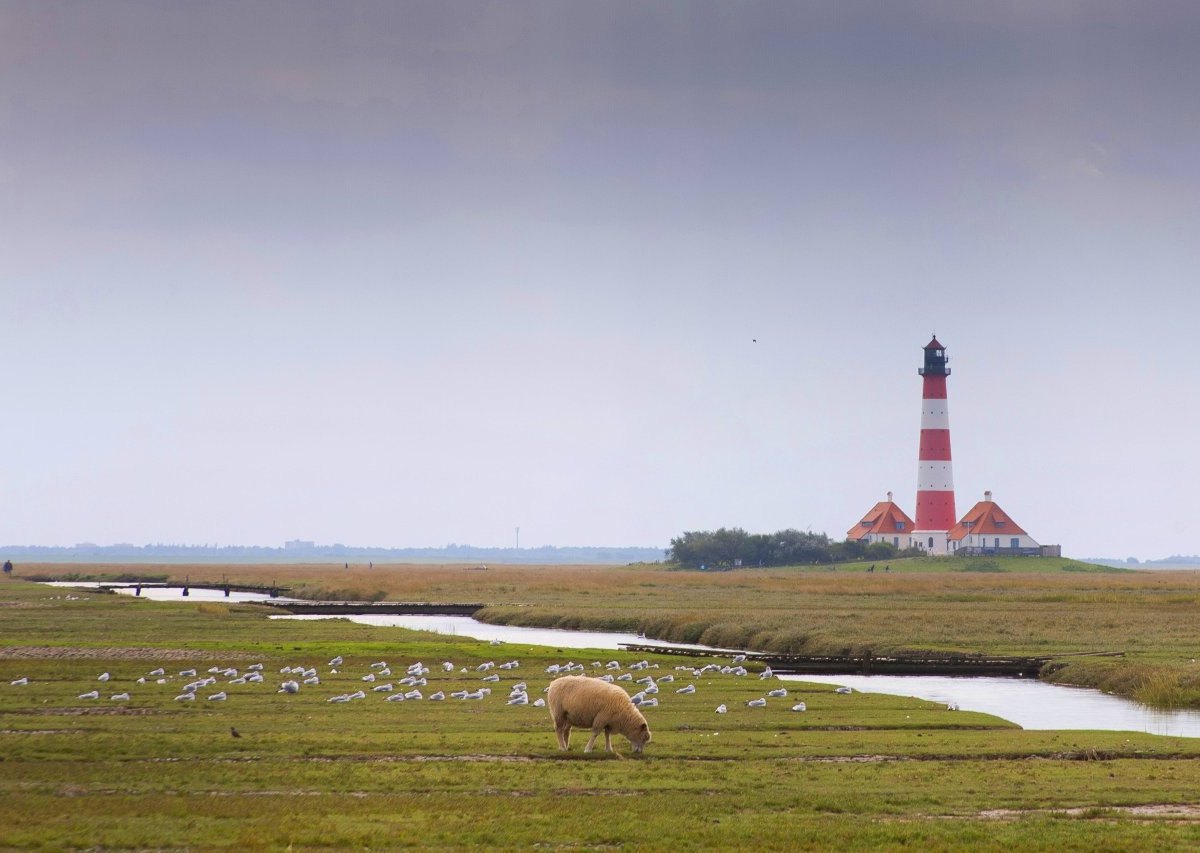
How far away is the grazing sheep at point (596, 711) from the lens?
2623cm

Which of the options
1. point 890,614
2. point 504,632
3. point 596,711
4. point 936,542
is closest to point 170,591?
point 504,632

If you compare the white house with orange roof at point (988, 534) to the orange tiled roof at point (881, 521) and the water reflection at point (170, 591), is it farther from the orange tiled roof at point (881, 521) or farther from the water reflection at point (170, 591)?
the water reflection at point (170, 591)

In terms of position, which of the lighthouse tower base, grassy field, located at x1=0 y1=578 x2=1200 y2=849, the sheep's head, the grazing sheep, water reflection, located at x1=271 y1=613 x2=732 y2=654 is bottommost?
water reflection, located at x1=271 y1=613 x2=732 y2=654

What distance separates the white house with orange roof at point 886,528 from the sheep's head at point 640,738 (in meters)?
137

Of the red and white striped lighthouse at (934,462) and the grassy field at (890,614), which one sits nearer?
the grassy field at (890,614)

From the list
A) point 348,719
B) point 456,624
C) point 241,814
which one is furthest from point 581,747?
point 456,624

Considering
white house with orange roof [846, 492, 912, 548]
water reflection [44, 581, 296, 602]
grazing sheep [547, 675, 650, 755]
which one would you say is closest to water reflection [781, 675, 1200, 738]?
grazing sheep [547, 675, 650, 755]

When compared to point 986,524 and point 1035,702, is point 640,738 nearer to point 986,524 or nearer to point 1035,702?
point 1035,702

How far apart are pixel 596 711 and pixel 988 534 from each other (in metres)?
135

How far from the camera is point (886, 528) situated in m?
165

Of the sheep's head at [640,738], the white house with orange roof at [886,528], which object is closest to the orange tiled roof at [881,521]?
the white house with orange roof at [886,528]

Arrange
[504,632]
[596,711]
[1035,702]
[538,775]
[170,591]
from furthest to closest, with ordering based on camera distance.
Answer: [170,591], [504,632], [1035,702], [596,711], [538,775]

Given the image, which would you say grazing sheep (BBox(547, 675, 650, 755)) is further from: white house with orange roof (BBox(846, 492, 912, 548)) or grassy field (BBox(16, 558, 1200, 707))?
white house with orange roof (BBox(846, 492, 912, 548))

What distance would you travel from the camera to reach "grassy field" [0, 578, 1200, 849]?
1916cm
